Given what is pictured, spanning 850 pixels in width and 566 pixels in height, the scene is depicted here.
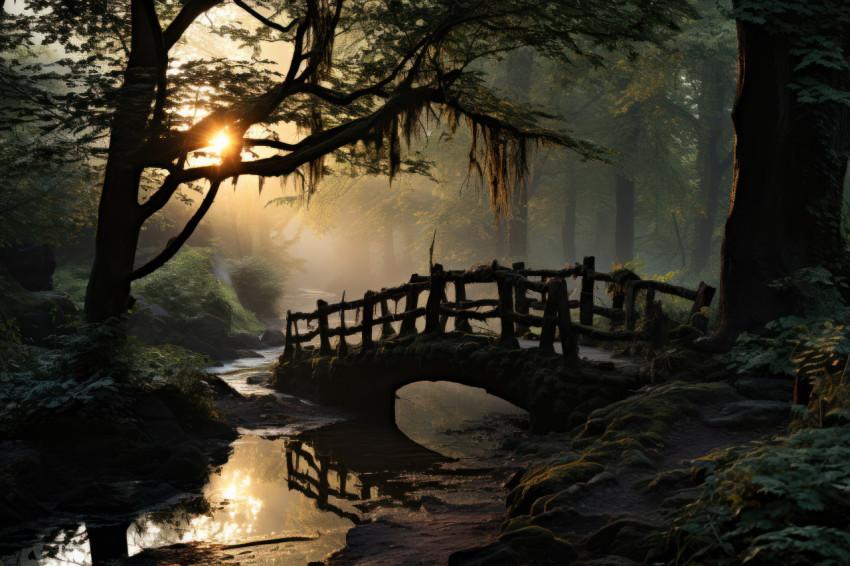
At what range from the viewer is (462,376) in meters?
11.5

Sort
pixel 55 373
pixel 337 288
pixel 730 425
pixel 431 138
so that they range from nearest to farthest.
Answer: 1. pixel 730 425
2. pixel 55 373
3. pixel 431 138
4. pixel 337 288

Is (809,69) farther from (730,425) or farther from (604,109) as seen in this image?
(604,109)

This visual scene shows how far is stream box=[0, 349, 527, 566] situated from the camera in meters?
6.38

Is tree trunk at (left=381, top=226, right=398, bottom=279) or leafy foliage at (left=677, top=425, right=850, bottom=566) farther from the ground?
tree trunk at (left=381, top=226, right=398, bottom=279)

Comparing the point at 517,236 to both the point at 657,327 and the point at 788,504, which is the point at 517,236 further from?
the point at 788,504

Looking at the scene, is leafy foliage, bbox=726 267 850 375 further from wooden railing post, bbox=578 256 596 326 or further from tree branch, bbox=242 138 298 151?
tree branch, bbox=242 138 298 151

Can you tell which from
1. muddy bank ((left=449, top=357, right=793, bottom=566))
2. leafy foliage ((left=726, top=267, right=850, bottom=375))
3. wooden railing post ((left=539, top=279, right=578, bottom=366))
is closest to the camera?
muddy bank ((left=449, top=357, right=793, bottom=566))

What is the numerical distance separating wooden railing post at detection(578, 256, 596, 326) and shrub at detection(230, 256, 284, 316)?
2763cm

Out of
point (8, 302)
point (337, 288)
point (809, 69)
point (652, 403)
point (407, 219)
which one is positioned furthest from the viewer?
point (337, 288)

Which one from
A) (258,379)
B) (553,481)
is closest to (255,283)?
(258,379)

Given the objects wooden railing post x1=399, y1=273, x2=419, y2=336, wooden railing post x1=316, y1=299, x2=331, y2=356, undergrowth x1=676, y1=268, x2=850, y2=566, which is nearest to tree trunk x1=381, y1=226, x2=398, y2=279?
wooden railing post x1=316, y1=299, x2=331, y2=356

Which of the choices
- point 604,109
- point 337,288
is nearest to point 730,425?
point 604,109

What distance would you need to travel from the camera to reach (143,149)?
10398 mm

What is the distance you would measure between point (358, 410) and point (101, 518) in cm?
765
